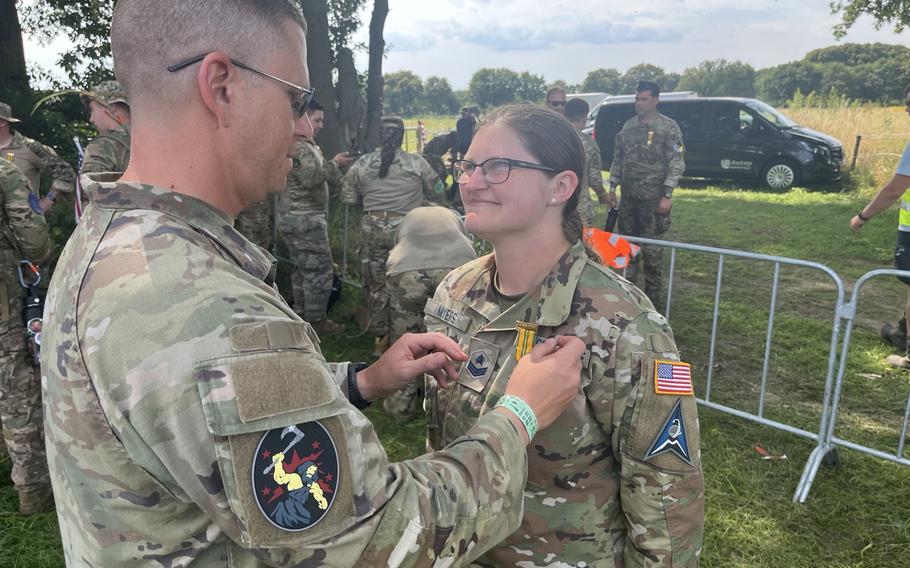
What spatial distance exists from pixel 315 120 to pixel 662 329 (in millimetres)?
5525

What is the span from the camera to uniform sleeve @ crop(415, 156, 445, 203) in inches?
249

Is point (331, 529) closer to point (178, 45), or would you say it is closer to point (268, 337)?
point (268, 337)

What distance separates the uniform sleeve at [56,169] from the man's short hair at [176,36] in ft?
19.0

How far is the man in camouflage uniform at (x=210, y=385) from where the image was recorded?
93 cm

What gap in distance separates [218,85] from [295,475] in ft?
2.42

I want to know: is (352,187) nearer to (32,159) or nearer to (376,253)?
(376,253)

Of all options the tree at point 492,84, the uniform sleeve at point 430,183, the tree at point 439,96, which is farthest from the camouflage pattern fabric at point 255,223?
the tree at point 492,84

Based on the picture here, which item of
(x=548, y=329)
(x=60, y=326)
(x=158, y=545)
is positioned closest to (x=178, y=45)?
(x=60, y=326)

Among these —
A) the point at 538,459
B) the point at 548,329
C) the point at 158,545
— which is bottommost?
the point at 538,459

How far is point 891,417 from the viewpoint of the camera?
4.60 m

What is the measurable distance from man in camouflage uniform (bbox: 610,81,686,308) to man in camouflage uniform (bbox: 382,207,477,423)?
403cm

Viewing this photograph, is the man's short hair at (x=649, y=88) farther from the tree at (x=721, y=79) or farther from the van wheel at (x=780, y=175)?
the tree at (x=721, y=79)

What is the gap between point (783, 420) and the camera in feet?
15.2

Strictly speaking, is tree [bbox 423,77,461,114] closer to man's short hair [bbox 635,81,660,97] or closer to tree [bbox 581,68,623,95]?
tree [bbox 581,68,623,95]
